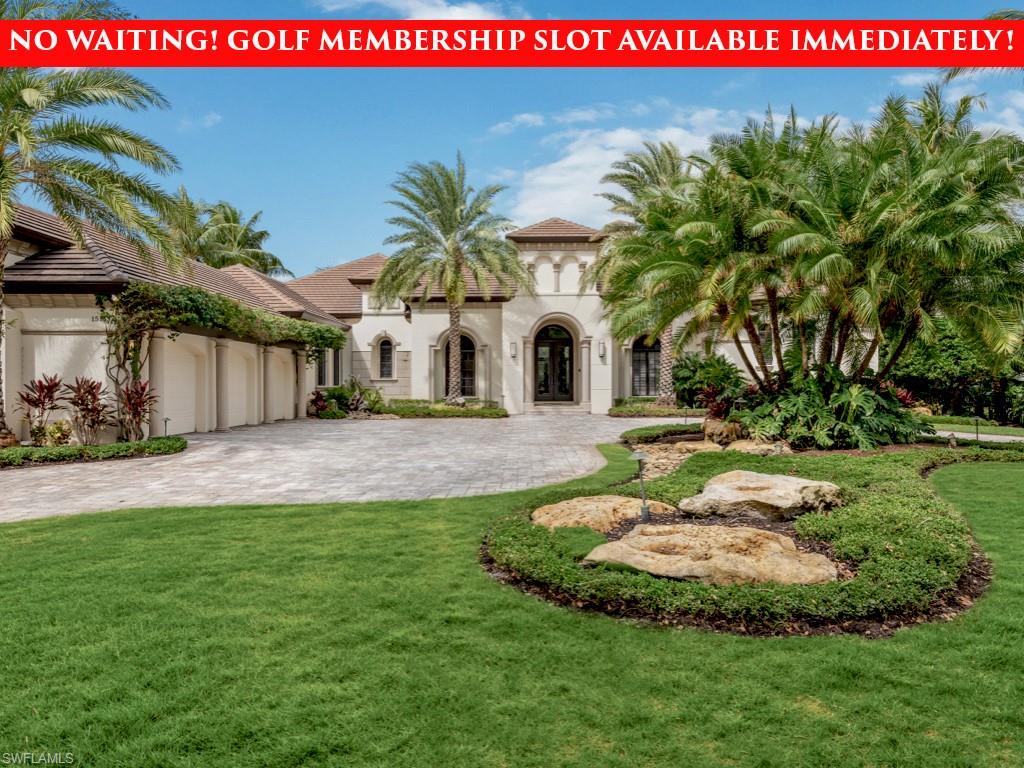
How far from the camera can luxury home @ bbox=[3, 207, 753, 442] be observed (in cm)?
1584

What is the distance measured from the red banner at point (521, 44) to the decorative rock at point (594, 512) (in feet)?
16.3

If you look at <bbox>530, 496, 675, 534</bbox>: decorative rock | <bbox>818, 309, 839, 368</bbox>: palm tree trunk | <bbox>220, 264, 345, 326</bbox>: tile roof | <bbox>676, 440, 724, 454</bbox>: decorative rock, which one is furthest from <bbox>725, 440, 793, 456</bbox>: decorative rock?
<bbox>220, 264, 345, 326</bbox>: tile roof

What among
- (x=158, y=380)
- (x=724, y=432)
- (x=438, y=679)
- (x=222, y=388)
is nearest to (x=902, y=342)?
(x=724, y=432)

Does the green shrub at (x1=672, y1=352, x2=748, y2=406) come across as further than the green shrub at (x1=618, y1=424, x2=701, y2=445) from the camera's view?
Yes

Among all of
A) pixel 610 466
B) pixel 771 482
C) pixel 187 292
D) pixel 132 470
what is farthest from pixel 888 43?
pixel 187 292

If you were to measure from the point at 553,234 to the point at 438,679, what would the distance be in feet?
90.1

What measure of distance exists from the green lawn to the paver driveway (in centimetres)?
392

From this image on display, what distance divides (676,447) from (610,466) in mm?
2978

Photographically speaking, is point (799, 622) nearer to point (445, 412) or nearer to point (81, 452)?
point (81, 452)

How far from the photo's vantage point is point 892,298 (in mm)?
13727

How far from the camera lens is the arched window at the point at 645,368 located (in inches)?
1246

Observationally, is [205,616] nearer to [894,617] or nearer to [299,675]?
[299,675]

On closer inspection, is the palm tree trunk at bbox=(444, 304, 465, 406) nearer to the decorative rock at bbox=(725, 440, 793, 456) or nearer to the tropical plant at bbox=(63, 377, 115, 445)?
the tropical plant at bbox=(63, 377, 115, 445)

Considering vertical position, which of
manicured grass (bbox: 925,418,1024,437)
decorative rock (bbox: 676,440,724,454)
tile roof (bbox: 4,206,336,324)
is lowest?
manicured grass (bbox: 925,418,1024,437)
